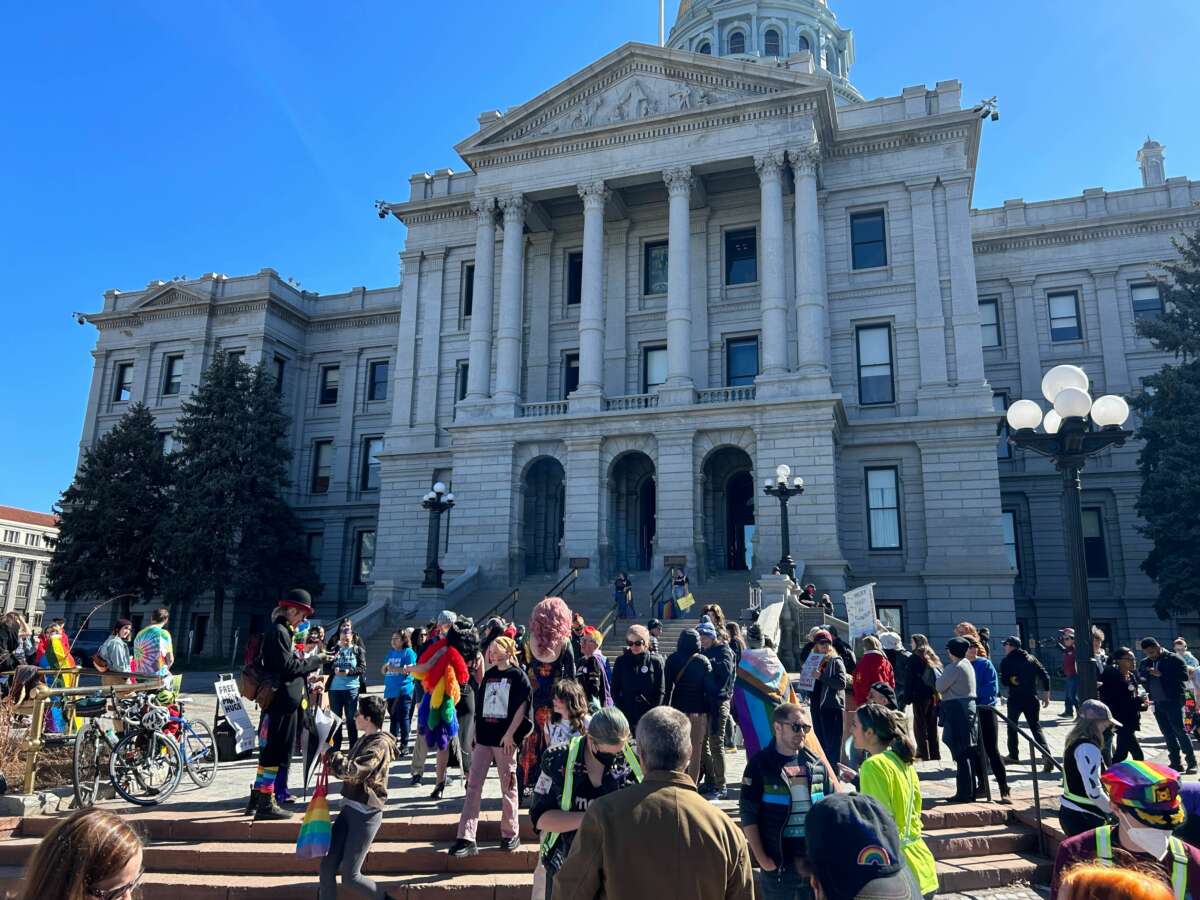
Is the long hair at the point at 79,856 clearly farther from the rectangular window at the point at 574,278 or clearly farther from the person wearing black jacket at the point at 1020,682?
the rectangular window at the point at 574,278

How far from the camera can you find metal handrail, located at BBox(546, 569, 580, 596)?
2777 cm

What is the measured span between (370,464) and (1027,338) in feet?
105

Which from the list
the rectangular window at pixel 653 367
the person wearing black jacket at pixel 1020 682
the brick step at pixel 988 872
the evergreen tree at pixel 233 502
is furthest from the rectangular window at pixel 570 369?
the brick step at pixel 988 872

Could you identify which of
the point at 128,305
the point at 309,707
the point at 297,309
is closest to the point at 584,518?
the point at 309,707

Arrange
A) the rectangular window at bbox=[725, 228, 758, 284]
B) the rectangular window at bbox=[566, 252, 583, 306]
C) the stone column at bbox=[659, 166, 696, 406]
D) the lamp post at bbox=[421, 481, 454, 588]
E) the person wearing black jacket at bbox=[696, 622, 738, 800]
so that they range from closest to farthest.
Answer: the person wearing black jacket at bbox=[696, 622, 738, 800] < the lamp post at bbox=[421, 481, 454, 588] < the stone column at bbox=[659, 166, 696, 406] < the rectangular window at bbox=[725, 228, 758, 284] < the rectangular window at bbox=[566, 252, 583, 306]

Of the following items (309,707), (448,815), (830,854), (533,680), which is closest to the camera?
(830,854)

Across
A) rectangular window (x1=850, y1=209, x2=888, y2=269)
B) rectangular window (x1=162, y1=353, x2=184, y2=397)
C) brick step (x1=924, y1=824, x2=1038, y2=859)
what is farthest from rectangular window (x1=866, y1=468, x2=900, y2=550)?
rectangular window (x1=162, y1=353, x2=184, y2=397)

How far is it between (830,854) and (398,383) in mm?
35926

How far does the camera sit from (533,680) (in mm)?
8250

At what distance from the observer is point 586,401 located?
3166 cm

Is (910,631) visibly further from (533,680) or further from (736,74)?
(533,680)

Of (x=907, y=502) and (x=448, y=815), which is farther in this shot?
(x=907, y=502)

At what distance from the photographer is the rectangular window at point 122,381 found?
47.9 metres

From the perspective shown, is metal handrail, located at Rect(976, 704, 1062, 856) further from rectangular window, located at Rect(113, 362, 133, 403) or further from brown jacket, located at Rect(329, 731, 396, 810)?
rectangular window, located at Rect(113, 362, 133, 403)
